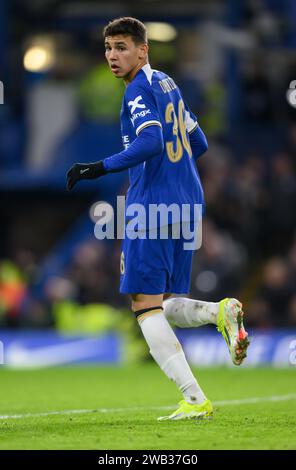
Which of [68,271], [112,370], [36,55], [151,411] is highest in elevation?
[36,55]

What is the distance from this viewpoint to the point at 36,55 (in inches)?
837

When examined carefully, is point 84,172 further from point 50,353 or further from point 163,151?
point 50,353

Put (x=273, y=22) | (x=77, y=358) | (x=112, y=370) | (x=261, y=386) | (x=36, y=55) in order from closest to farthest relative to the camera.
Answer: (x=261, y=386), (x=112, y=370), (x=77, y=358), (x=273, y=22), (x=36, y=55)

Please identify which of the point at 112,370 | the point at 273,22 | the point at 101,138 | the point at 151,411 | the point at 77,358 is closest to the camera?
the point at 151,411

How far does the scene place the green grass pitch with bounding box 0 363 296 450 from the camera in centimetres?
585

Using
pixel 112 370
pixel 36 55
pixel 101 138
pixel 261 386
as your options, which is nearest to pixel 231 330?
pixel 261 386

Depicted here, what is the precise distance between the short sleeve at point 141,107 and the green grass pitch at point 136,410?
5.63 feet

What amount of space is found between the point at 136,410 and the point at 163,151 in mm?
1950

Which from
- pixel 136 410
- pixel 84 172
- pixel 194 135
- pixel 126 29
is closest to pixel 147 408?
pixel 136 410

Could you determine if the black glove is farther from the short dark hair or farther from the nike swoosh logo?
the nike swoosh logo

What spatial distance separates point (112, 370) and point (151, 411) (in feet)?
17.6

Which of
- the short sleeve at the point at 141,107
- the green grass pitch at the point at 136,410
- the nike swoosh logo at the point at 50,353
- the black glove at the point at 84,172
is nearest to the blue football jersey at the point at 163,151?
the short sleeve at the point at 141,107

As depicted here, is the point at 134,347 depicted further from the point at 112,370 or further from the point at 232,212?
the point at 232,212

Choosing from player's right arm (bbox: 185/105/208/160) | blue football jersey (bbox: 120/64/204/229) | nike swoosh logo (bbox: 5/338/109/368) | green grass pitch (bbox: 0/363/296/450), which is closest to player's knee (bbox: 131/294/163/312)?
blue football jersey (bbox: 120/64/204/229)
